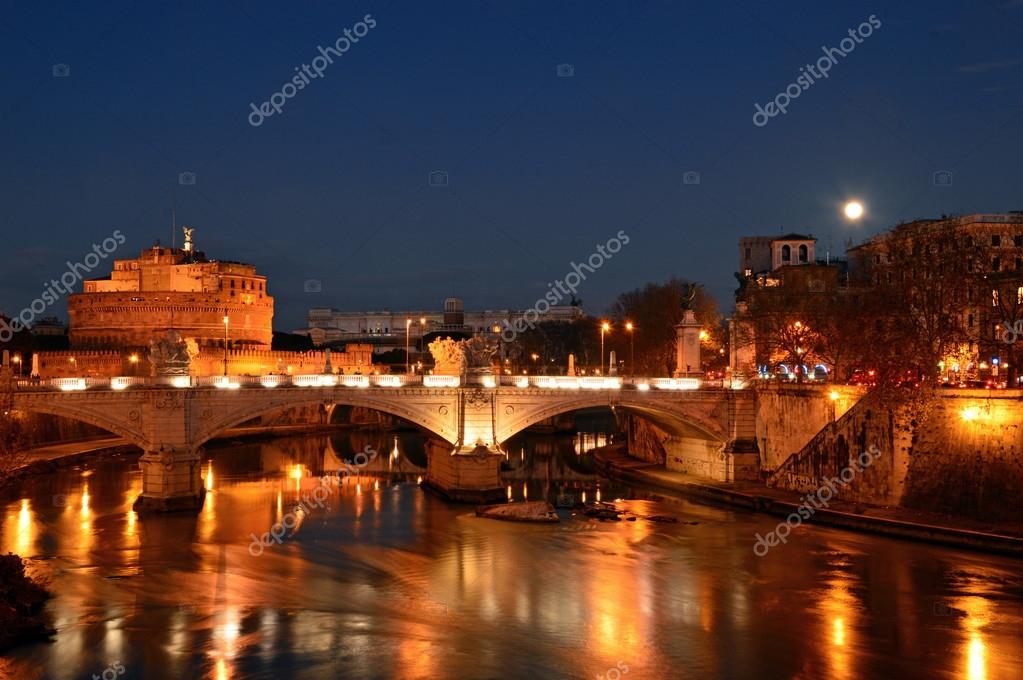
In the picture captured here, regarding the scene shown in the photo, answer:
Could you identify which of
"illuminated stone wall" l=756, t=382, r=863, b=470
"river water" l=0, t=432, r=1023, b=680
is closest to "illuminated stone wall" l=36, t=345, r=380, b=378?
"river water" l=0, t=432, r=1023, b=680

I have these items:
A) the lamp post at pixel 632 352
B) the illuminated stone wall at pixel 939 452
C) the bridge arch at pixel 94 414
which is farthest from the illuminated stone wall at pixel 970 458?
the lamp post at pixel 632 352

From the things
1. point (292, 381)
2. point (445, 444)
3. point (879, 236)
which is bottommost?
point (445, 444)

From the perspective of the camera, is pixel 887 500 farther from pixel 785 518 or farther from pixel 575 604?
pixel 575 604

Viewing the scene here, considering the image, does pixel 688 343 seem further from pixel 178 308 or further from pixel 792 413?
pixel 178 308

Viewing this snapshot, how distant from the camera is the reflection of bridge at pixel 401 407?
1442 inches

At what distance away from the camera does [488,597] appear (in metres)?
27.0

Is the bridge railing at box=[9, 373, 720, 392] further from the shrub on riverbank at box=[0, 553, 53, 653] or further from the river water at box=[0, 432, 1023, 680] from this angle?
the shrub on riverbank at box=[0, 553, 53, 653]

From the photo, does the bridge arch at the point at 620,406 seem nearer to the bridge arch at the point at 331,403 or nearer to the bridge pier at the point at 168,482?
the bridge arch at the point at 331,403

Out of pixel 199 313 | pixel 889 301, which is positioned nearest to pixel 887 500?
pixel 889 301

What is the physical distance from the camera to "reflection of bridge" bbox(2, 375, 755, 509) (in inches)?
1442

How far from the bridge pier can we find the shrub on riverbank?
32.7ft

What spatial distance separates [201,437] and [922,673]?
2613cm

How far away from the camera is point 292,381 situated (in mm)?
39812

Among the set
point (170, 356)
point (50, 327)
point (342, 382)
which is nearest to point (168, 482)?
point (170, 356)
